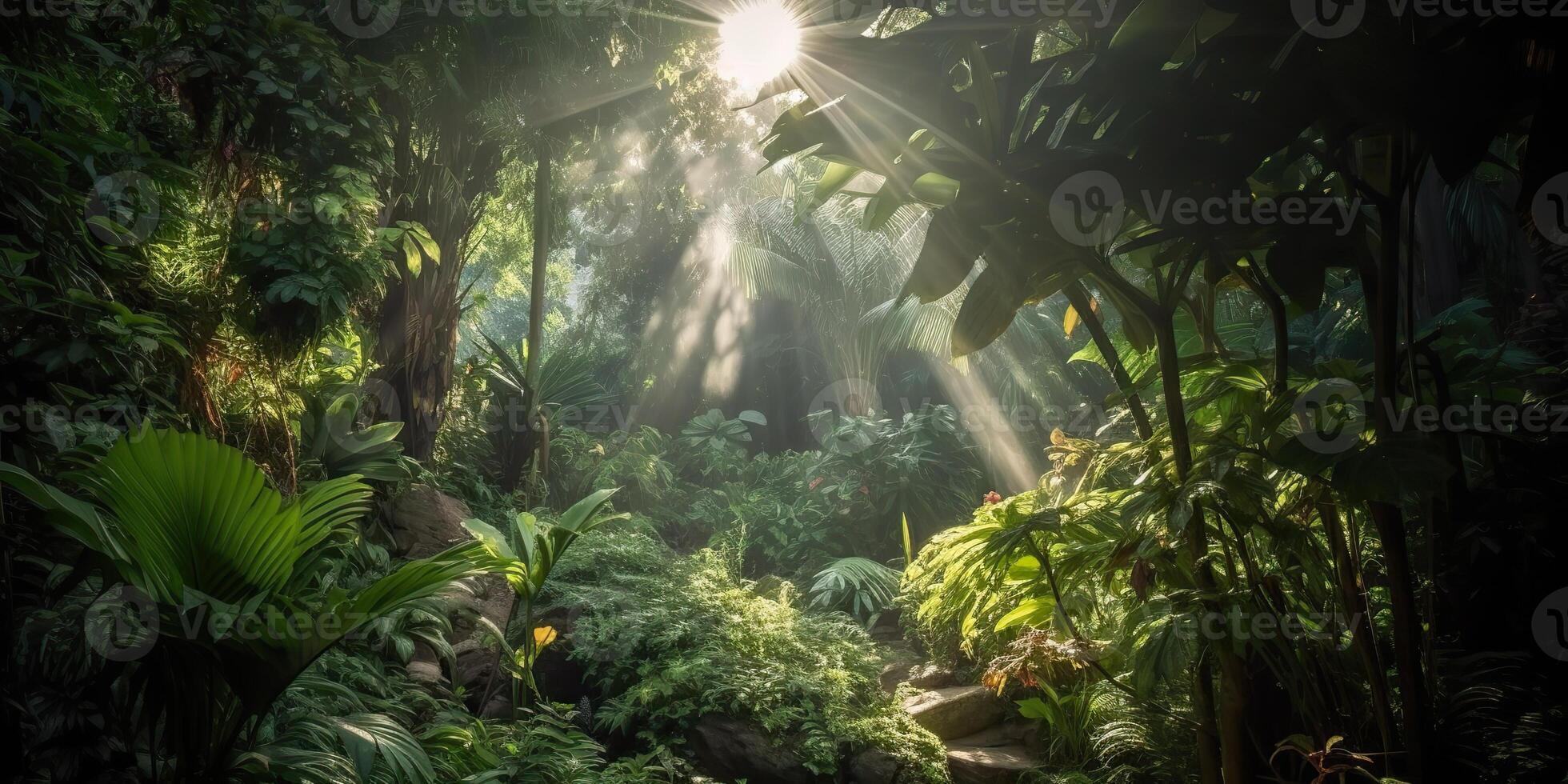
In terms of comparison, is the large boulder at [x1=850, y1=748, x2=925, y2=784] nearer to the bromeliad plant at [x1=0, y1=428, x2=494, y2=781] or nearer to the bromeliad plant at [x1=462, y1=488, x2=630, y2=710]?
the bromeliad plant at [x1=462, y1=488, x2=630, y2=710]

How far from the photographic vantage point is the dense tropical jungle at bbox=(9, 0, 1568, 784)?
209 centimetres

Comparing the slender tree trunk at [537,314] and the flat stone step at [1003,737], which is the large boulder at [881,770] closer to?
the flat stone step at [1003,737]

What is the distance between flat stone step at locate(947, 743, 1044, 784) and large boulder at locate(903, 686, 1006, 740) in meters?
0.24

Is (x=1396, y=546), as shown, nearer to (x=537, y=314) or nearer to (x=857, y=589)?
(x=857, y=589)

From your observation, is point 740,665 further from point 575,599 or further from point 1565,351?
point 1565,351

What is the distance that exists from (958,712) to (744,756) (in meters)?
1.28

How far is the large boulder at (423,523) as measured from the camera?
5.38 m

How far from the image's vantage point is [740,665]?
4.70m

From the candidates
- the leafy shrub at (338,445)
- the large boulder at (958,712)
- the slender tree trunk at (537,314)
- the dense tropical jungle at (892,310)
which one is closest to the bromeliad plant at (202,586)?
the dense tropical jungle at (892,310)

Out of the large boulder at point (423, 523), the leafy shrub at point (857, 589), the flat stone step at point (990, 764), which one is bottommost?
the flat stone step at point (990, 764)

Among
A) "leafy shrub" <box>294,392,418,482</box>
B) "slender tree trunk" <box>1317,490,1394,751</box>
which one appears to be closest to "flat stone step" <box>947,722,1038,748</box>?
"slender tree trunk" <box>1317,490,1394,751</box>

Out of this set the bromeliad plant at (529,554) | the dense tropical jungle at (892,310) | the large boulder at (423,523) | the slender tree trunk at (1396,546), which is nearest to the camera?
the slender tree trunk at (1396,546)

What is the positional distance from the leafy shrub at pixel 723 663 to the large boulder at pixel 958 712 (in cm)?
18

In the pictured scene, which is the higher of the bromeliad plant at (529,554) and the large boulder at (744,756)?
the bromeliad plant at (529,554)
